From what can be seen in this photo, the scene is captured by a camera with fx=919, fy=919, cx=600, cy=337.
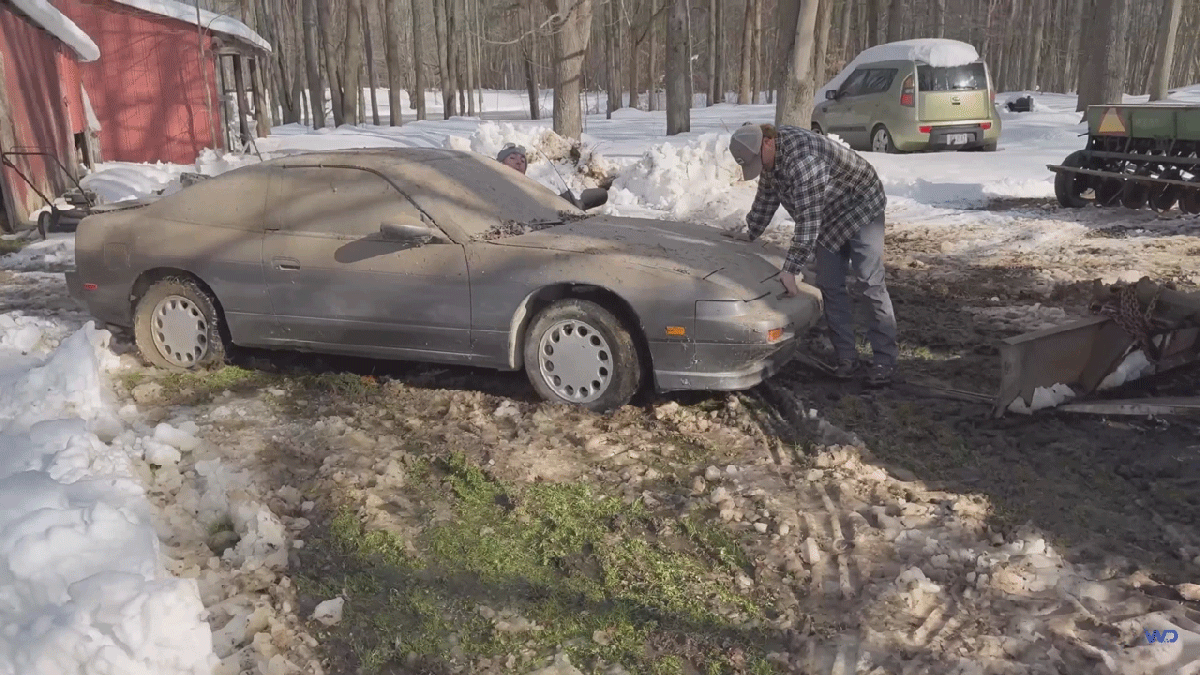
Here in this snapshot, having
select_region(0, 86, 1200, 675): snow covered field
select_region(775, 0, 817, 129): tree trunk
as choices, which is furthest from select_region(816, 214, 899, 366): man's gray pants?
select_region(775, 0, 817, 129): tree trunk

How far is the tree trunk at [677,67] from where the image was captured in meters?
20.5

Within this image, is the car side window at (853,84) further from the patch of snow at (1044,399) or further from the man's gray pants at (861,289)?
the patch of snow at (1044,399)

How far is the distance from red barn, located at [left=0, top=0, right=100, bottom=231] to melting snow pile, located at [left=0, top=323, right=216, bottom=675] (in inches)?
328

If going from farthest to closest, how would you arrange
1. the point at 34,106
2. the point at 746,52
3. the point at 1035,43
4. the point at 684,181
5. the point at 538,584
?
the point at 1035,43
the point at 746,52
the point at 34,106
the point at 684,181
the point at 538,584

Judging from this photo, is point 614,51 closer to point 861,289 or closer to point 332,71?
point 332,71

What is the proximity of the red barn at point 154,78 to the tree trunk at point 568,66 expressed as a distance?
9.14 meters

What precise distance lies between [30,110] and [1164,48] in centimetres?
2338

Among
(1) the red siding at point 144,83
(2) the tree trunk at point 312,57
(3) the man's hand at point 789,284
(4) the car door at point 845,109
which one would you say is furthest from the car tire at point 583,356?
(2) the tree trunk at point 312,57

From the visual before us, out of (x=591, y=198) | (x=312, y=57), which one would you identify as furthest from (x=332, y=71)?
(x=591, y=198)

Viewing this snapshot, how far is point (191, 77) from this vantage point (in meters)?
20.9

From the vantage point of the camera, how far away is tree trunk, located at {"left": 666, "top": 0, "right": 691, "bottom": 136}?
2047cm

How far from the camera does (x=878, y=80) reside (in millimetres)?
15750

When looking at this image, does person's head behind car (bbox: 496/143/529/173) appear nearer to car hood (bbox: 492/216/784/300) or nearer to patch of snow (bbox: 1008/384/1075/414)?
car hood (bbox: 492/216/784/300)

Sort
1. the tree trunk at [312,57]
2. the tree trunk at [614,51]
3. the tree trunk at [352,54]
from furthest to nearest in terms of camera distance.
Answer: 1. the tree trunk at [614,51]
2. the tree trunk at [312,57]
3. the tree trunk at [352,54]
